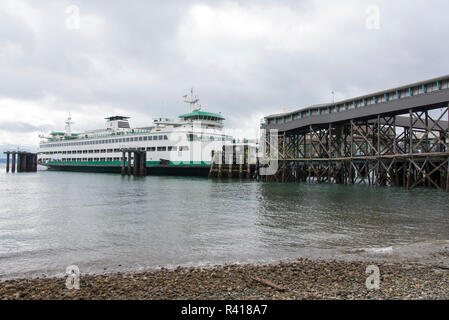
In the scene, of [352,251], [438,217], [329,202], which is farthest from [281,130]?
[352,251]

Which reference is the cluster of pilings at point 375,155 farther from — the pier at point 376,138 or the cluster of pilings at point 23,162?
the cluster of pilings at point 23,162

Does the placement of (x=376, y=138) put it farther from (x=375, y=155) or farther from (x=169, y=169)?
(x=169, y=169)

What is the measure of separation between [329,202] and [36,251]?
16.7 meters

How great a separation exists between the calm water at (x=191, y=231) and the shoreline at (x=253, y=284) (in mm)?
1124

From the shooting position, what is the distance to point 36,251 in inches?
380

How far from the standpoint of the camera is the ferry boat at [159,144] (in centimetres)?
5184

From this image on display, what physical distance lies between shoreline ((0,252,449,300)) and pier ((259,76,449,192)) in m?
22.4

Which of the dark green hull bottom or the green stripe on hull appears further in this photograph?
the green stripe on hull

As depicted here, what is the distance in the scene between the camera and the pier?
2748cm

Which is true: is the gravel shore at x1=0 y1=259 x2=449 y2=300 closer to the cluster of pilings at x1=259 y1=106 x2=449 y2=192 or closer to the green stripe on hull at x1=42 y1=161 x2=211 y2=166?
the cluster of pilings at x1=259 y1=106 x2=449 y2=192

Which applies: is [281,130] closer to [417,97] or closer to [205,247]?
[417,97]

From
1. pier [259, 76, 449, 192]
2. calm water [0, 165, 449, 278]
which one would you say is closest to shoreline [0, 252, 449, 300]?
calm water [0, 165, 449, 278]

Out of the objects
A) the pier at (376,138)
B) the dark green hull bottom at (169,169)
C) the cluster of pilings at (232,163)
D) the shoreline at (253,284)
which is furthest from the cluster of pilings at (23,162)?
the shoreline at (253,284)

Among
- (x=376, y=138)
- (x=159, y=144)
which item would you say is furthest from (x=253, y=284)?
(x=159, y=144)
